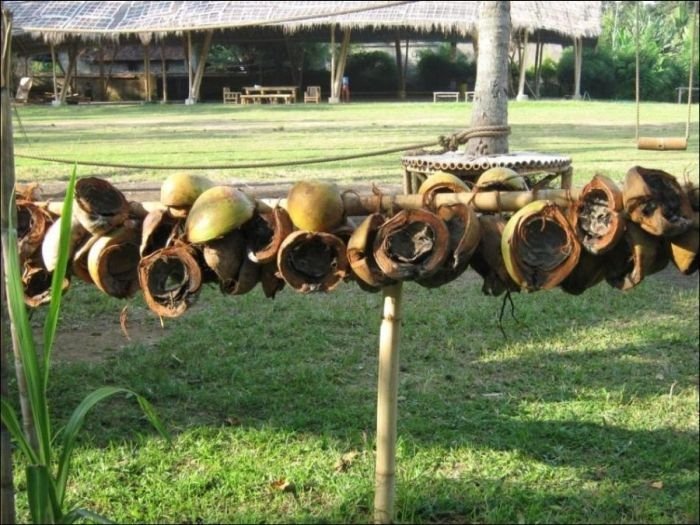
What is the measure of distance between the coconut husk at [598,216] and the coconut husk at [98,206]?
103 cm

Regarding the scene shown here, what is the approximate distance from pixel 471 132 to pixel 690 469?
1.38 m

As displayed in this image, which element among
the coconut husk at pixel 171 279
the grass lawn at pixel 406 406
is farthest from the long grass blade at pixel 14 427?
the grass lawn at pixel 406 406

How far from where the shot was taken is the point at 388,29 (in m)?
29.7

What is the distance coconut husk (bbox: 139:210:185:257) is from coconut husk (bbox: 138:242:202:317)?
0.04m

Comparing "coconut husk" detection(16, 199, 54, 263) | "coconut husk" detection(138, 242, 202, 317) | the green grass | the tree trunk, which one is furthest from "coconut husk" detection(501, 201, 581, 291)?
the green grass

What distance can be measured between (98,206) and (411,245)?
745 mm

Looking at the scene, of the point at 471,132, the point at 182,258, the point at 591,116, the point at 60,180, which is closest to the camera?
the point at 182,258

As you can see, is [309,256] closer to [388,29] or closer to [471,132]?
[471,132]

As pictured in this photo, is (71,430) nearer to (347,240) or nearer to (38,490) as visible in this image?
(38,490)

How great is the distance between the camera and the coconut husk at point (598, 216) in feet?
6.21

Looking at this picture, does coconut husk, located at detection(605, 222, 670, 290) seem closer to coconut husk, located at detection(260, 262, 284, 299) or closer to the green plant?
coconut husk, located at detection(260, 262, 284, 299)

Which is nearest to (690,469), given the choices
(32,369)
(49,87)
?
(32,369)

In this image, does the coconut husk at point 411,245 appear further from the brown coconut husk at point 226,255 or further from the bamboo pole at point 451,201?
the brown coconut husk at point 226,255

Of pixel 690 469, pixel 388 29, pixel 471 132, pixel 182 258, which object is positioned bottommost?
pixel 690 469
